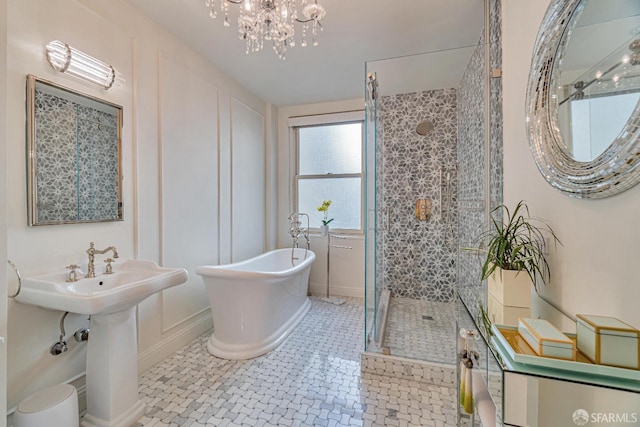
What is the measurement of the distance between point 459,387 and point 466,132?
7.83ft

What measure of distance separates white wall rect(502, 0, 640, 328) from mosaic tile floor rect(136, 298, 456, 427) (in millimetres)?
1095

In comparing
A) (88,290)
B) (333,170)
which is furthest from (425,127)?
(88,290)

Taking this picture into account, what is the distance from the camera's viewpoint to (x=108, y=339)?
140cm

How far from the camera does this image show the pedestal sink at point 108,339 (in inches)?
50.7

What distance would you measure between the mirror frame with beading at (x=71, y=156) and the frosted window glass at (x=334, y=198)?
7.52ft

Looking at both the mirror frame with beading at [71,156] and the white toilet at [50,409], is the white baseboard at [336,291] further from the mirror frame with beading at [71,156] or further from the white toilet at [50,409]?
the white toilet at [50,409]

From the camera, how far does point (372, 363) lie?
1915 mm

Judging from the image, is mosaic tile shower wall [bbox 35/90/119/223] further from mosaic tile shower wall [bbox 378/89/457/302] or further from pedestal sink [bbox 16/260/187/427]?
mosaic tile shower wall [bbox 378/89/457/302]

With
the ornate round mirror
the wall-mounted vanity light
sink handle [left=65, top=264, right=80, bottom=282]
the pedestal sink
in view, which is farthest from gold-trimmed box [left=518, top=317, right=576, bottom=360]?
the wall-mounted vanity light

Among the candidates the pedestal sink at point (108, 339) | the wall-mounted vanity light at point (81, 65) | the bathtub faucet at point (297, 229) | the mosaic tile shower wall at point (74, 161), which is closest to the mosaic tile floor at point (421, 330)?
the bathtub faucet at point (297, 229)

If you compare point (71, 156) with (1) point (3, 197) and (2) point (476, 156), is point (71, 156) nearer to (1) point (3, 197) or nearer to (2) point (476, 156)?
(1) point (3, 197)

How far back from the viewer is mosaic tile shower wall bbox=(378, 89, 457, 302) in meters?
3.10

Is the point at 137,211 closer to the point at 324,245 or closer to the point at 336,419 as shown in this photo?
the point at 336,419

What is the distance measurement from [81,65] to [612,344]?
260cm
